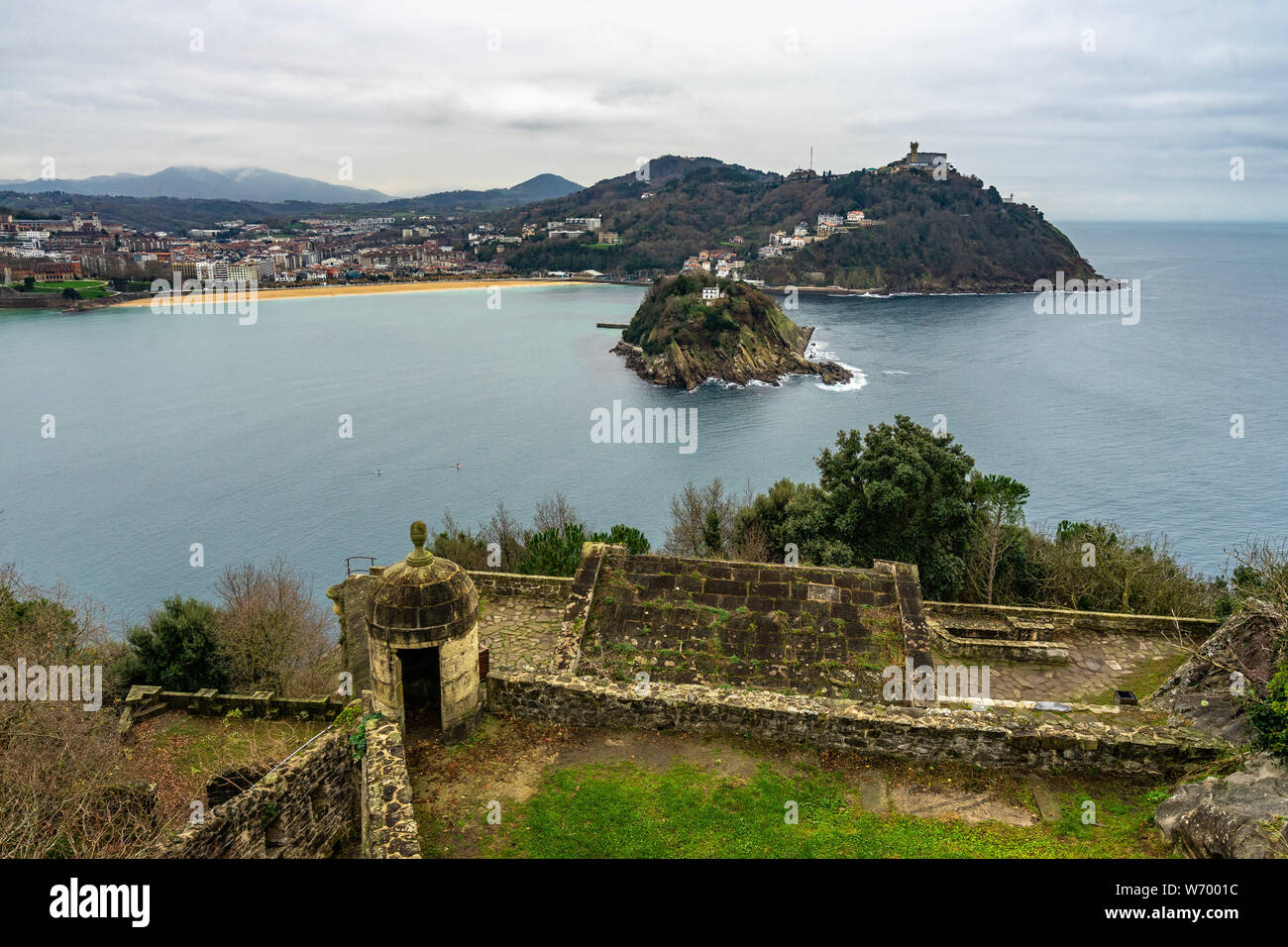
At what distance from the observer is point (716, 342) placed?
104 meters

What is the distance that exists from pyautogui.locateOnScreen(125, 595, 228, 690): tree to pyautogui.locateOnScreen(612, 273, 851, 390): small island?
7355cm

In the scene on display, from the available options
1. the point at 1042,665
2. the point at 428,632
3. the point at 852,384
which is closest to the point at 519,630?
the point at 428,632

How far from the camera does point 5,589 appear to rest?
20797mm

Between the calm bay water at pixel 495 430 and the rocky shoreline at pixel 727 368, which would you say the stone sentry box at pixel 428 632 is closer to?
the calm bay water at pixel 495 430

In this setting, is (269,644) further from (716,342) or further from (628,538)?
(716,342)

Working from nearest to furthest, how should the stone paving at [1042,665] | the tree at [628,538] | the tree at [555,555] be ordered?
the stone paving at [1042,665], the tree at [555,555], the tree at [628,538]

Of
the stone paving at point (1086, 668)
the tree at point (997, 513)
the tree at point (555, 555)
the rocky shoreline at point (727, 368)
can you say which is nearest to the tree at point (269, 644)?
the tree at point (555, 555)

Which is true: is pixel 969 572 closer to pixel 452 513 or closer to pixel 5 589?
pixel 5 589

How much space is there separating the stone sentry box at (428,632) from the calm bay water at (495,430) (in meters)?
38.0

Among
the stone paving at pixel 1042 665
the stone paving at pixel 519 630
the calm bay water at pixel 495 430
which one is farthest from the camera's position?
the calm bay water at pixel 495 430

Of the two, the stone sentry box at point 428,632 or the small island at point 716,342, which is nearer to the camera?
the stone sentry box at point 428,632

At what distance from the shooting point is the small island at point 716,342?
9788 cm

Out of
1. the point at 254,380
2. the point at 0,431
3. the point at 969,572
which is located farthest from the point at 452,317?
the point at 969,572

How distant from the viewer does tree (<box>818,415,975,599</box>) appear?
1038 inches
